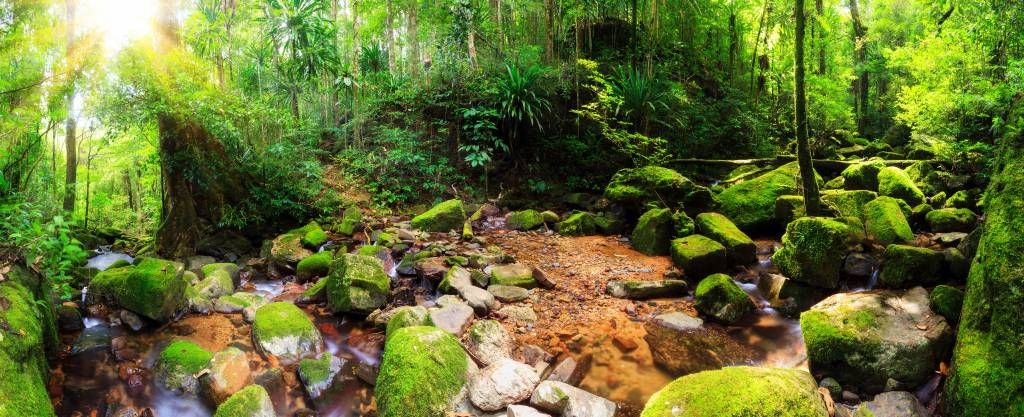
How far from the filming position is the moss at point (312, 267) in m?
6.32

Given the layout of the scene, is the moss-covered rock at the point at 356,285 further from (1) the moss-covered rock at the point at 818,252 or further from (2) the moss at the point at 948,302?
(2) the moss at the point at 948,302

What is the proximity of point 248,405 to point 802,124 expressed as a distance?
22.4ft

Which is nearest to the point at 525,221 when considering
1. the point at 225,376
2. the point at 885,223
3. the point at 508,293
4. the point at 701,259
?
the point at 508,293

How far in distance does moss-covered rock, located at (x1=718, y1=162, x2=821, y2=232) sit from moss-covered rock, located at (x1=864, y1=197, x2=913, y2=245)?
1.55 meters

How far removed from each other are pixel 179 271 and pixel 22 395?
103 inches

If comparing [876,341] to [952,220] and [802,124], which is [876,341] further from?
[952,220]

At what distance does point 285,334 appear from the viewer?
4348mm

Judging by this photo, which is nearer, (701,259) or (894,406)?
(894,406)

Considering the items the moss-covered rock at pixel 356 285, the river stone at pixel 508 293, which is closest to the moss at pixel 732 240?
the river stone at pixel 508 293

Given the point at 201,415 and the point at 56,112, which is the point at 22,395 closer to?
the point at 201,415

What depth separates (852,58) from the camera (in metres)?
22.3

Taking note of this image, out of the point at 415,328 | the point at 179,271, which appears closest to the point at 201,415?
the point at 415,328

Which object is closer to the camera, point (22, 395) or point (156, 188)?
point (22, 395)

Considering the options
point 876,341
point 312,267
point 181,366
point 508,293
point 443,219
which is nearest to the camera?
point 876,341
